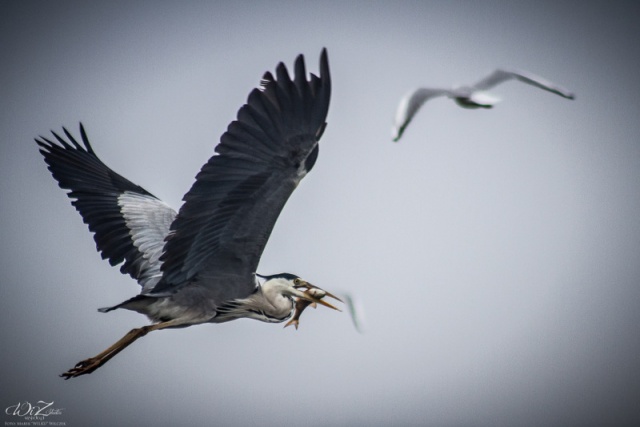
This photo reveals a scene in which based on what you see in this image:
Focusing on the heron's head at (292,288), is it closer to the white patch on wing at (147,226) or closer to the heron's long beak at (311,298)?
the heron's long beak at (311,298)

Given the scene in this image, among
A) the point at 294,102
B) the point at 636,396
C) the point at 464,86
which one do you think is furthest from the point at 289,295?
the point at 636,396

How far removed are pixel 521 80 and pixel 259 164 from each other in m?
2.12

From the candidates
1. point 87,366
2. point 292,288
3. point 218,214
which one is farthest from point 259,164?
point 87,366

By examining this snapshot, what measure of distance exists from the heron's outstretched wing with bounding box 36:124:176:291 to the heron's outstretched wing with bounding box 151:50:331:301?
131 cm

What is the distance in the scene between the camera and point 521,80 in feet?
17.6

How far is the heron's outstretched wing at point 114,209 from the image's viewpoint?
8.51 m

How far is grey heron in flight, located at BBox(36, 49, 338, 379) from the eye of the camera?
6.72m

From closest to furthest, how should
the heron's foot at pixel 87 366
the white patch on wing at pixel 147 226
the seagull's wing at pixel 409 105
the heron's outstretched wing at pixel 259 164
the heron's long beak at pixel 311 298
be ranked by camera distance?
the seagull's wing at pixel 409 105
the heron's outstretched wing at pixel 259 164
the heron's foot at pixel 87 366
the heron's long beak at pixel 311 298
the white patch on wing at pixel 147 226

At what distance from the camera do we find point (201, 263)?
749cm

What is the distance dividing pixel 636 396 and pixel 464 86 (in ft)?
50.4

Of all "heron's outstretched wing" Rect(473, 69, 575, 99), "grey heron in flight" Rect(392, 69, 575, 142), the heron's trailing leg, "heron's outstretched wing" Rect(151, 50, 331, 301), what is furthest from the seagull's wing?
the heron's trailing leg

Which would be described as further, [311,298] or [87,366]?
[311,298]

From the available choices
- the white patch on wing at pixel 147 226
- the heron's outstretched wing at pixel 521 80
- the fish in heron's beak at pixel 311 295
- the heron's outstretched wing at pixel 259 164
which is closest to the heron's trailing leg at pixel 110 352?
the white patch on wing at pixel 147 226

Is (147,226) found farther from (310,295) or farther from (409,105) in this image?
(409,105)
